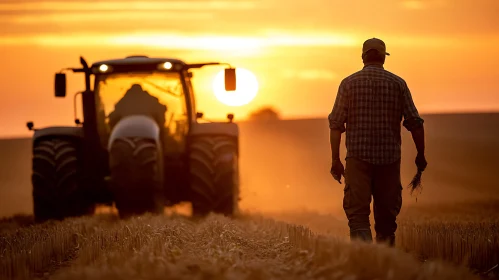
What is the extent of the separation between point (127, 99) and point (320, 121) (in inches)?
1842

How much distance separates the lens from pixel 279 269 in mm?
6570

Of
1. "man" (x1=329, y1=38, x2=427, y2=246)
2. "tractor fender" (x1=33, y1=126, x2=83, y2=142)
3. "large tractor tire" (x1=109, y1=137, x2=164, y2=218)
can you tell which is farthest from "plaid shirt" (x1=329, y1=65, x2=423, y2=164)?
"tractor fender" (x1=33, y1=126, x2=83, y2=142)

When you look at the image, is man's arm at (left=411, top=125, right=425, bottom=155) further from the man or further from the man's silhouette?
the man's silhouette

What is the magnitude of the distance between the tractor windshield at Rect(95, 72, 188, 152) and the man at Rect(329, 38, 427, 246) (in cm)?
610

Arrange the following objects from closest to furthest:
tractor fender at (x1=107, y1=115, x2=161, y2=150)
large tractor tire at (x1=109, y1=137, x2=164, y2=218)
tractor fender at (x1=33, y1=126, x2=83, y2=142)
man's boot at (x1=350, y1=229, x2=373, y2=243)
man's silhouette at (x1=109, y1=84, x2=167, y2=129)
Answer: man's boot at (x1=350, y1=229, x2=373, y2=243) < large tractor tire at (x1=109, y1=137, x2=164, y2=218) < tractor fender at (x1=107, y1=115, x2=161, y2=150) < man's silhouette at (x1=109, y1=84, x2=167, y2=129) < tractor fender at (x1=33, y1=126, x2=83, y2=142)

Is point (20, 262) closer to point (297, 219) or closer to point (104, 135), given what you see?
point (104, 135)

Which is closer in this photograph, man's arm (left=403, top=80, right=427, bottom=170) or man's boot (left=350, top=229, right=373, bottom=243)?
man's boot (left=350, top=229, right=373, bottom=243)

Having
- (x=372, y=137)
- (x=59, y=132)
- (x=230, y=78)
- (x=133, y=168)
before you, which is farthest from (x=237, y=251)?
(x=59, y=132)

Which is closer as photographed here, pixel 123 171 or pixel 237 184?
pixel 123 171

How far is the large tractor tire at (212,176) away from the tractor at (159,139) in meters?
0.01

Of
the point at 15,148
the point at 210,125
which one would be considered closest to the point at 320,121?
the point at 15,148

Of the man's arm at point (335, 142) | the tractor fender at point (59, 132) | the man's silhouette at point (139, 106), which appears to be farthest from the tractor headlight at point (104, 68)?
the man's arm at point (335, 142)

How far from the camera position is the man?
8.95m

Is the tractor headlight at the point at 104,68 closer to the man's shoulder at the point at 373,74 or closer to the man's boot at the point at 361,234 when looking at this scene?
the man's shoulder at the point at 373,74
